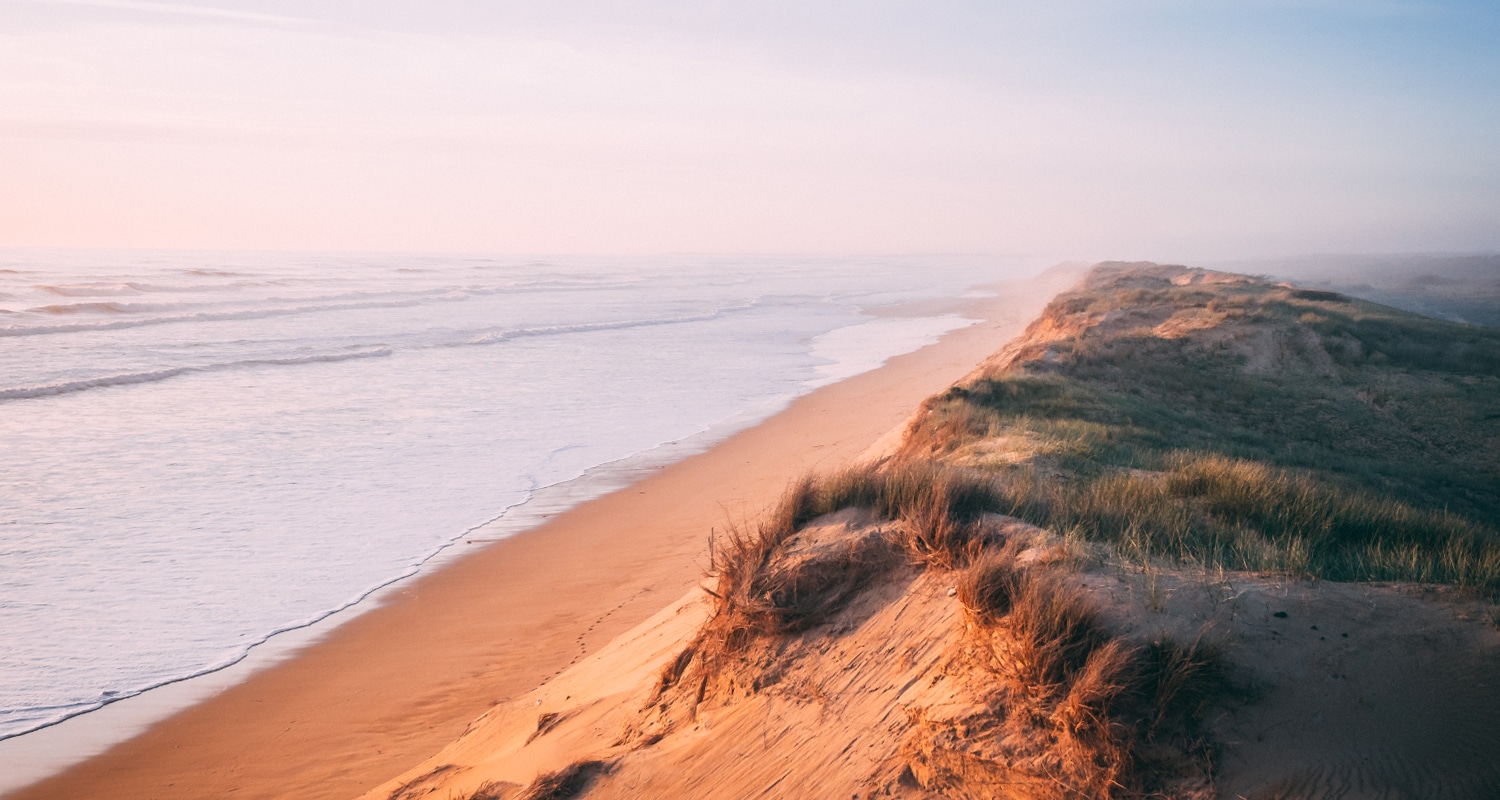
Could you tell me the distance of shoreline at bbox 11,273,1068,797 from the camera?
19.5 ft

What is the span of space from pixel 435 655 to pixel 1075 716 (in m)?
6.02

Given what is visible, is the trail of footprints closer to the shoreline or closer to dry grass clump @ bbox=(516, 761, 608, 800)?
the shoreline

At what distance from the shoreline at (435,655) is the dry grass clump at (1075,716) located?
4.27m

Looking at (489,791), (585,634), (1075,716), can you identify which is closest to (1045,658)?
(1075,716)

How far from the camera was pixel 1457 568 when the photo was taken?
407 cm

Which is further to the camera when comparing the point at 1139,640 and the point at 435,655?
the point at 435,655

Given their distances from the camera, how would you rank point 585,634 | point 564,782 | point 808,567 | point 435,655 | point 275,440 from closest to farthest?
point 564,782 → point 808,567 → point 435,655 → point 585,634 → point 275,440

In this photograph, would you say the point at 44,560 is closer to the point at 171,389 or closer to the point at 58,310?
the point at 171,389

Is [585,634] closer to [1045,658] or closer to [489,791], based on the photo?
[489,791]

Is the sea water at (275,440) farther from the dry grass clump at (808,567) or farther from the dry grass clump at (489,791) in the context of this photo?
the dry grass clump at (808,567)

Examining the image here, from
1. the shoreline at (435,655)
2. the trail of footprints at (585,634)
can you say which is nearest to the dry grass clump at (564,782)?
the shoreline at (435,655)

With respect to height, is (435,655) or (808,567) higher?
(808,567)

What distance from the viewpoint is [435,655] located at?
24.8 feet

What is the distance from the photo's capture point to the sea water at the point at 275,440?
8.09 metres
